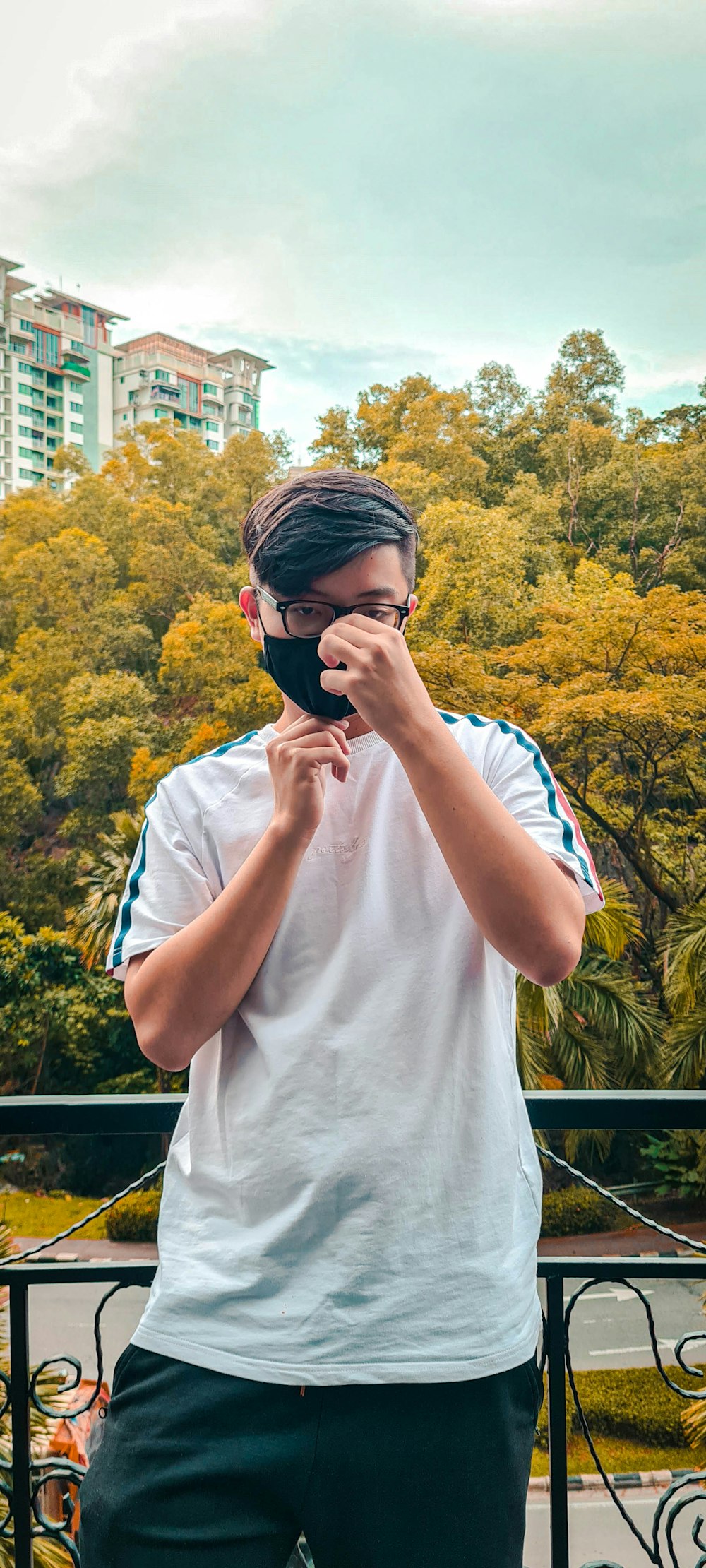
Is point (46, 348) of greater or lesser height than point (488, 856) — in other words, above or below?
above

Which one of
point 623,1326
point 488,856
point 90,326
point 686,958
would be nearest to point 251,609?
point 488,856

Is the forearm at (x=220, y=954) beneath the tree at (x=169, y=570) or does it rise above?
beneath

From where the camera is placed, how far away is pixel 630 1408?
1140cm

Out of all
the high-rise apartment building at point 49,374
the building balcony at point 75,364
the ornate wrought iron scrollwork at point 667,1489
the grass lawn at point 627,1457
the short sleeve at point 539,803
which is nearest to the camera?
the short sleeve at point 539,803

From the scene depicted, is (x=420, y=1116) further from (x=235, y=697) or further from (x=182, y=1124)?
(x=235, y=697)

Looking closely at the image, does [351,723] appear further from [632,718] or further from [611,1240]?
[611,1240]

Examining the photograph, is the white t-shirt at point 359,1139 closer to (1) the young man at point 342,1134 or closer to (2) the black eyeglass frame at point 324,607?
(1) the young man at point 342,1134

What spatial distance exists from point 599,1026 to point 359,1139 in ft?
41.1

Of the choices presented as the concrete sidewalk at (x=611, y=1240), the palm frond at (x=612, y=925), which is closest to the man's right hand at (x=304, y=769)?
the palm frond at (x=612, y=925)

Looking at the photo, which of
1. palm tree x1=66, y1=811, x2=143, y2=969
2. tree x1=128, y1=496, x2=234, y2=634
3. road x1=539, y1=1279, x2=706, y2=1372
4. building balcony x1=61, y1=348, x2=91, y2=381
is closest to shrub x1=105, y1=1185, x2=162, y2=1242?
palm tree x1=66, y1=811, x2=143, y2=969

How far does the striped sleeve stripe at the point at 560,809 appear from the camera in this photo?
836 mm

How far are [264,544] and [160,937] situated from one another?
0.98 ft

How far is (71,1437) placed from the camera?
5.57 meters

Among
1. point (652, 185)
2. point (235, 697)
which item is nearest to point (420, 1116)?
point (235, 697)
